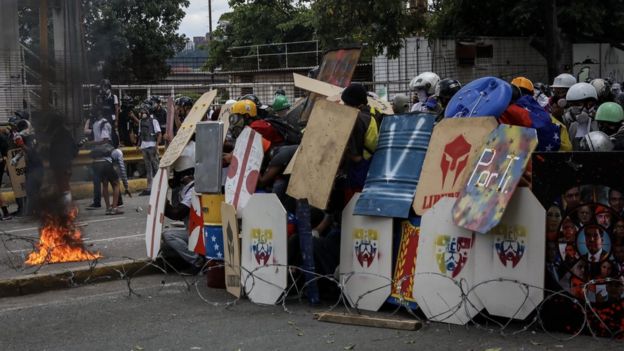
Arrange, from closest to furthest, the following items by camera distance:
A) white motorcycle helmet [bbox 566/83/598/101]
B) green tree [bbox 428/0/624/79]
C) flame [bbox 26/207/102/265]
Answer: white motorcycle helmet [bbox 566/83/598/101], flame [bbox 26/207/102/265], green tree [bbox 428/0/624/79]

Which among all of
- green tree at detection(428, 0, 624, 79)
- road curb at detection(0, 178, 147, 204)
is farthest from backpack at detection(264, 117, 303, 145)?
green tree at detection(428, 0, 624, 79)

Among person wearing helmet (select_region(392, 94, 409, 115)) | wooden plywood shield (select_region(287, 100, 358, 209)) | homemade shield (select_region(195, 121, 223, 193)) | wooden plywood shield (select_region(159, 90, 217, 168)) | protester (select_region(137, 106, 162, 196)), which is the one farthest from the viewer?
protester (select_region(137, 106, 162, 196))

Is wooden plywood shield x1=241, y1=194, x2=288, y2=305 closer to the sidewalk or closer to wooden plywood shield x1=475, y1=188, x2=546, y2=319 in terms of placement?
wooden plywood shield x1=475, y1=188, x2=546, y2=319

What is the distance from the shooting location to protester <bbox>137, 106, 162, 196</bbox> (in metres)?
17.5

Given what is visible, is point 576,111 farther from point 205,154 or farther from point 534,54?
point 534,54

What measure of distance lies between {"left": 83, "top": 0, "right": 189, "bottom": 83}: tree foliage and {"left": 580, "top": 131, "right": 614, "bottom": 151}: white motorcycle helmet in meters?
6.84

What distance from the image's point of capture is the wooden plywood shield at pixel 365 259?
6992 millimetres

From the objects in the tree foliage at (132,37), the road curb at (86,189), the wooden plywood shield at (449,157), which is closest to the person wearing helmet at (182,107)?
the tree foliage at (132,37)

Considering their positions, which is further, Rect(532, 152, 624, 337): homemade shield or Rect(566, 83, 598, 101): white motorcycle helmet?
Rect(566, 83, 598, 101): white motorcycle helmet

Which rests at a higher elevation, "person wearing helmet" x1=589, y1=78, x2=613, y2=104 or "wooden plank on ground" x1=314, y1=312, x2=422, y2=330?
"person wearing helmet" x1=589, y1=78, x2=613, y2=104

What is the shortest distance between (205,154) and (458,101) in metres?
2.48

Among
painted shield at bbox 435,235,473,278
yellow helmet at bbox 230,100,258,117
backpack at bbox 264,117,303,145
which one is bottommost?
painted shield at bbox 435,235,473,278

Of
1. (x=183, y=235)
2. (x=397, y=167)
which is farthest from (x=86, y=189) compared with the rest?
(x=397, y=167)

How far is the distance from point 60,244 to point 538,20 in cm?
2008
